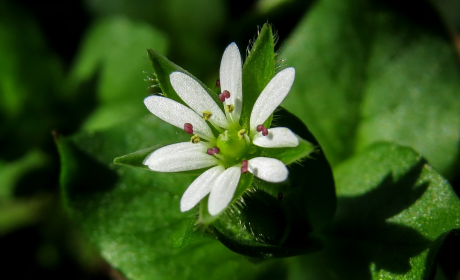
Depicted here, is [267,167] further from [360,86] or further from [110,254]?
[360,86]

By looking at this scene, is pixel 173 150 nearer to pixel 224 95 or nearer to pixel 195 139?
pixel 195 139

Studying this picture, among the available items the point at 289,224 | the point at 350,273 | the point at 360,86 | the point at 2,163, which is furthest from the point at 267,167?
the point at 2,163

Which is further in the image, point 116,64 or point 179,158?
point 116,64

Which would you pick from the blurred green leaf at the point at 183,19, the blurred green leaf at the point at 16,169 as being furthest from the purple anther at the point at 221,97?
the blurred green leaf at the point at 16,169

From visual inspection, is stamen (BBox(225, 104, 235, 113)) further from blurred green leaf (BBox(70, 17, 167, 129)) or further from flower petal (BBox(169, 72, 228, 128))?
blurred green leaf (BBox(70, 17, 167, 129))

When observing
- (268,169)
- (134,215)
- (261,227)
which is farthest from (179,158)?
(134,215)

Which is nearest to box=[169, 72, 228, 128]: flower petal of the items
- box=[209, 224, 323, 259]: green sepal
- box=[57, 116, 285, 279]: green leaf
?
box=[209, 224, 323, 259]: green sepal
